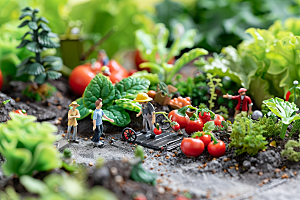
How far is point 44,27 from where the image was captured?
384 cm

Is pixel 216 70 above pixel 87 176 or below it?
above

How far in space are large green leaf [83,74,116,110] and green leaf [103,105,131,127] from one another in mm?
101

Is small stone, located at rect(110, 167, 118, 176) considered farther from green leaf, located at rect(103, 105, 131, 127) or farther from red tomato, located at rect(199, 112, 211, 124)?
red tomato, located at rect(199, 112, 211, 124)

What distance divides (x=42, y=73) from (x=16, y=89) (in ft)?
1.87

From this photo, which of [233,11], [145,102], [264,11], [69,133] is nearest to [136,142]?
[145,102]

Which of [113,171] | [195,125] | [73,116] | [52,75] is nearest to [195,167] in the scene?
[195,125]

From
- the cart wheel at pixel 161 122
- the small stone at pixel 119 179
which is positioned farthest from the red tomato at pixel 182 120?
the small stone at pixel 119 179

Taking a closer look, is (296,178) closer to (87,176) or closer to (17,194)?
(87,176)

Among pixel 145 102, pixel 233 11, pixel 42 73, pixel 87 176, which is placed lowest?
pixel 87 176

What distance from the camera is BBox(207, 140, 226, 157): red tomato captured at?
9.40 ft

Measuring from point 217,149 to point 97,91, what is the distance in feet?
4.64

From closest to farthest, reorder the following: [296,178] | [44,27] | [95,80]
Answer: [296,178]
[95,80]
[44,27]

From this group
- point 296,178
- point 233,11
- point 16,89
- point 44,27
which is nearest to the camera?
point 296,178

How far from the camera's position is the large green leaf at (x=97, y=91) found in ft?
11.4
